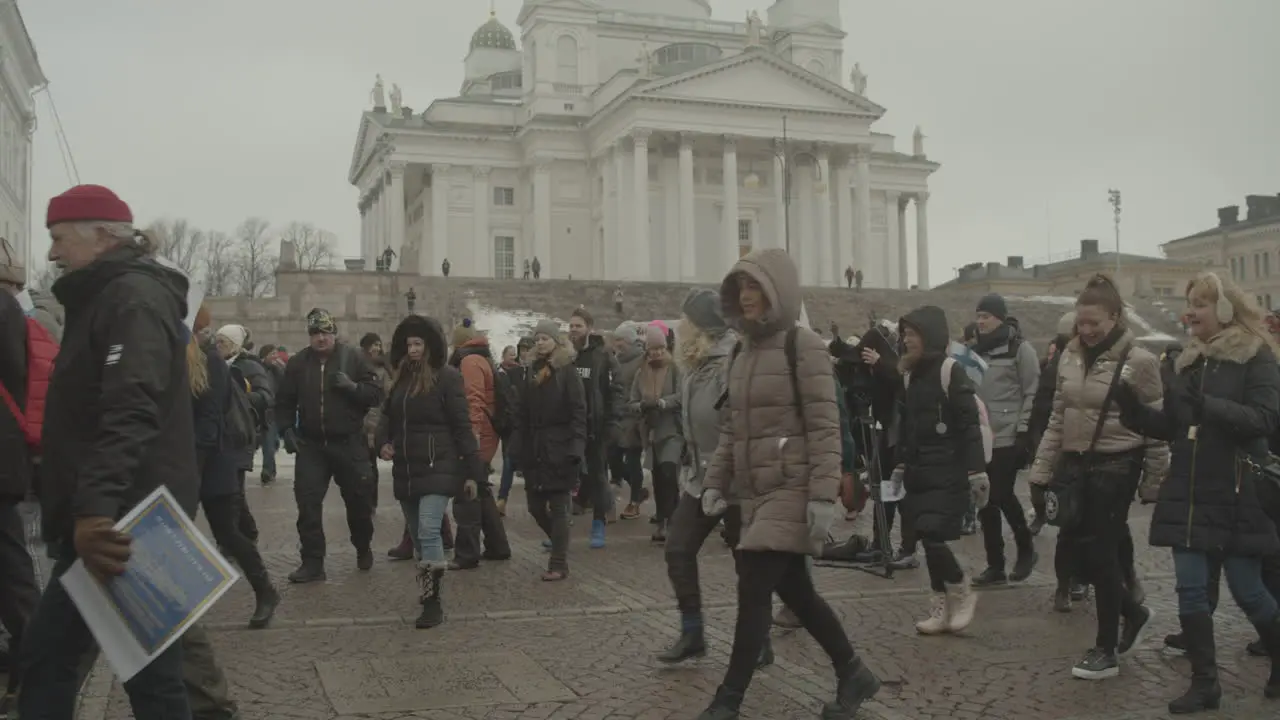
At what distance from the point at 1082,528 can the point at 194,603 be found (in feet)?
15.4

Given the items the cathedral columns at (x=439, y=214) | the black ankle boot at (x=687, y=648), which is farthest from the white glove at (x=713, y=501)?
the cathedral columns at (x=439, y=214)

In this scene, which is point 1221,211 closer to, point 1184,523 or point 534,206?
point 534,206

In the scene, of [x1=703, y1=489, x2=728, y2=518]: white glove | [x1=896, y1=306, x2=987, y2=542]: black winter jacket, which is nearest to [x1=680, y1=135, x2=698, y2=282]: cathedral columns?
[x1=896, y1=306, x2=987, y2=542]: black winter jacket

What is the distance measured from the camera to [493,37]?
89375mm

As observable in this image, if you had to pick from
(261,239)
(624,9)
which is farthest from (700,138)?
(261,239)

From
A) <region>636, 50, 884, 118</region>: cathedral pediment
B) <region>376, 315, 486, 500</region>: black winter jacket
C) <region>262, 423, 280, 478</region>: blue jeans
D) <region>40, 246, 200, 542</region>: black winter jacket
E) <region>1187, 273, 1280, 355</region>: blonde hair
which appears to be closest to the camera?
<region>40, 246, 200, 542</region>: black winter jacket

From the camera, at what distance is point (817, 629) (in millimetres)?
5969

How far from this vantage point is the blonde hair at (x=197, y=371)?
697 centimetres

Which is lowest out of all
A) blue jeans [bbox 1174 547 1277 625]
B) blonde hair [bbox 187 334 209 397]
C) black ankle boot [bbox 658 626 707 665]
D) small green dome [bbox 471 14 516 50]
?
black ankle boot [bbox 658 626 707 665]

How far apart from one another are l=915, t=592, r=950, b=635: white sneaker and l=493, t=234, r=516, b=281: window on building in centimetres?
6488

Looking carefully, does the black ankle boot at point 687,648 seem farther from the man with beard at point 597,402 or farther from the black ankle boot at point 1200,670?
the man with beard at point 597,402

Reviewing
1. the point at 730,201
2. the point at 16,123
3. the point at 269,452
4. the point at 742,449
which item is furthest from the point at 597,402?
the point at 730,201

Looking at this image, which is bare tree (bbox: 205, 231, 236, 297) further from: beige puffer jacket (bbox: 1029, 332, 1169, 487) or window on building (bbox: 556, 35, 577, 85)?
beige puffer jacket (bbox: 1029, 332, 1169, 487)

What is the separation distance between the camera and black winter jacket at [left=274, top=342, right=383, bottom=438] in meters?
9.81
